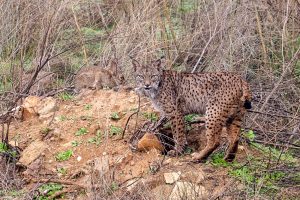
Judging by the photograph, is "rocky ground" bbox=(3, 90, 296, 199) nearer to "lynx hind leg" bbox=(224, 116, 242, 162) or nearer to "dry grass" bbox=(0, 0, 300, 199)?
"lynx hind leg" bbox=(224, 116, 242, 162)

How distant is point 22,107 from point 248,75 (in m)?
2.70

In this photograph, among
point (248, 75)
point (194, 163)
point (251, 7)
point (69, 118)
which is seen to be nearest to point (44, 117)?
point (69, 118)

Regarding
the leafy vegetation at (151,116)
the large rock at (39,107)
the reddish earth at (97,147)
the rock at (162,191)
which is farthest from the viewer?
the large rock at (39,107)

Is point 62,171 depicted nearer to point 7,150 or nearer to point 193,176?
point 7,150

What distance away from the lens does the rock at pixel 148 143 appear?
671cm

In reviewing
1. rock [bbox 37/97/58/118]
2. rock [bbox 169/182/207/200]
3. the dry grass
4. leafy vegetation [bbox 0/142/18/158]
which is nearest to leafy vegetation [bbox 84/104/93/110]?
rock [bbox 37/97/58/118]

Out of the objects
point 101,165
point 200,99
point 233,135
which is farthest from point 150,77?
point 101,165

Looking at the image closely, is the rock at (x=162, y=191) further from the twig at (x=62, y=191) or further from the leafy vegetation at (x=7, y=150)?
the leafy vegetation at (x=7, y=150)

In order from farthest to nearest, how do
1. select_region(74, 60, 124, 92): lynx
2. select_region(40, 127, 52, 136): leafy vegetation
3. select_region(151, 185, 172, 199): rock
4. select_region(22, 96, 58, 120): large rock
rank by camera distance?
select_region(74, 60, 124, 92): lynx → select_region(22, 96, 58, 120): large rock → select_region(40, 127, 52, 136): leafy vegetation → select_region(151, 185, 172, 199): rock

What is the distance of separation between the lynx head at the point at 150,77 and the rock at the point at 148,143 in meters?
0.61

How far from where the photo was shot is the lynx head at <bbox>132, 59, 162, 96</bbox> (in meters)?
7.24

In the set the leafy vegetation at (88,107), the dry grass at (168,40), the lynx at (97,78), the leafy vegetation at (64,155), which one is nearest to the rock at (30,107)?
the dry grass at (168,40)

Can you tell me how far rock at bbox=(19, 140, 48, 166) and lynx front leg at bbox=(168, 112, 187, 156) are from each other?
1.25m

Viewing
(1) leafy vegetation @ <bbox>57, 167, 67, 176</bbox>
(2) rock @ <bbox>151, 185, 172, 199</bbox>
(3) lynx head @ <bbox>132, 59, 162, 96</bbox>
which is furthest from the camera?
(3) lynx head @ <bbox>132, 59, 162, 96</bbox>
